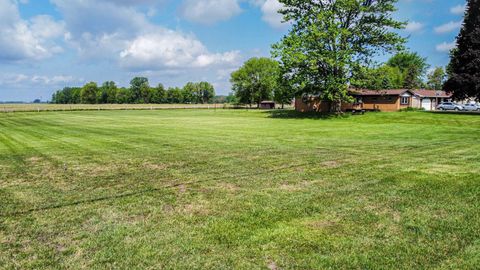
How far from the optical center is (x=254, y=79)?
285 feet

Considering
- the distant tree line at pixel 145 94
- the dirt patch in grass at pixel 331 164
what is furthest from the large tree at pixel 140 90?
the dirt patch in grass at pixel 331 164

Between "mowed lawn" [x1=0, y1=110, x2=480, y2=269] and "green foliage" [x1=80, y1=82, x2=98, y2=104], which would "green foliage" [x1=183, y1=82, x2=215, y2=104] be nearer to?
"green foliage" [x1=80, y1=82, x2=98, y2=104]

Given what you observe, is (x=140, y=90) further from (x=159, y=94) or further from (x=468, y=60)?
(x=468, y=60)

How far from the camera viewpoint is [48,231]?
5.19 m

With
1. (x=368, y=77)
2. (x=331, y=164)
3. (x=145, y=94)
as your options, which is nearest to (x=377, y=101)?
(x=368, y=77)

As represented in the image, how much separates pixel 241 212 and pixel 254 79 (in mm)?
82465

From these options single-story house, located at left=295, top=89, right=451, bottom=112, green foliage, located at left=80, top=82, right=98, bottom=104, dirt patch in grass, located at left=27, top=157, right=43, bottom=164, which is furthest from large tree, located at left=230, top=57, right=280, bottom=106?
green foliage, located at left=80, top=82, right=98, bottom=104

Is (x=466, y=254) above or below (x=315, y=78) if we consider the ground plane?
below

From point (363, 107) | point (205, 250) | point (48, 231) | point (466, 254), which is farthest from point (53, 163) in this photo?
point (363, 107)

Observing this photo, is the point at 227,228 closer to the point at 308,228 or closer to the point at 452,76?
the point at 308,228

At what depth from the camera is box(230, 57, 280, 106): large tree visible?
8556 centimetres

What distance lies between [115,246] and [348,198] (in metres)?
4.27

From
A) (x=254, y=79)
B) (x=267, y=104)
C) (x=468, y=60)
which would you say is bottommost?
(x=267, y=104)

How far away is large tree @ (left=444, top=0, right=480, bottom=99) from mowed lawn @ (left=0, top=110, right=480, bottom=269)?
27.8m
